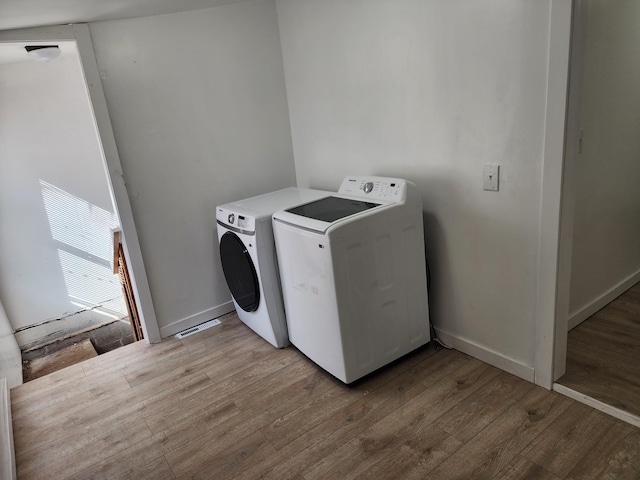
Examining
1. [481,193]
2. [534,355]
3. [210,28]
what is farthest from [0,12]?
[534,355]

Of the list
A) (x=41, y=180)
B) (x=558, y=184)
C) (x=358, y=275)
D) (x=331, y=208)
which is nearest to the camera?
(x=558, y=184)

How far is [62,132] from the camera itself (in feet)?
12.4

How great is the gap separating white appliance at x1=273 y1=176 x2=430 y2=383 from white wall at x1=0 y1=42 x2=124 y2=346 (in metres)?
2.53

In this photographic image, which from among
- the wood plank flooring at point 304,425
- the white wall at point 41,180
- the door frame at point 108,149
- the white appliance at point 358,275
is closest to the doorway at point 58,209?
the white wall at point 41,180

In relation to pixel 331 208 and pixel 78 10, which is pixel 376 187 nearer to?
pixel 331 208

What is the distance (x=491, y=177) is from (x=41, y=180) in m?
3.66

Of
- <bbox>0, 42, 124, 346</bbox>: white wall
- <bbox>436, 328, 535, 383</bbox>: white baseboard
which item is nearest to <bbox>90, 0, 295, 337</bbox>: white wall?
<bbox>0, 42, 124, 346</bbox>: white wall

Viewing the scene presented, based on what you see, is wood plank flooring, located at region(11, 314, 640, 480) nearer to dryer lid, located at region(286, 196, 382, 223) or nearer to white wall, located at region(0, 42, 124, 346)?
dryer lid, located at region(286, 196, 382, 223)

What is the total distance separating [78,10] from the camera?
Answer: 2010 millimetres

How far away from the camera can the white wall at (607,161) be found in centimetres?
217

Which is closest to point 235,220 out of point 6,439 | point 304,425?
point 304,425

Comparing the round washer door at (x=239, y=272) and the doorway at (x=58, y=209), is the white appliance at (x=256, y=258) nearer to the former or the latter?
the round washer door at (x=239, y=272)

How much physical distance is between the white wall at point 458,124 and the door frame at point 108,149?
127cm

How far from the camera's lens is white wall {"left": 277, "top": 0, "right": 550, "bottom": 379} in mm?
1836
